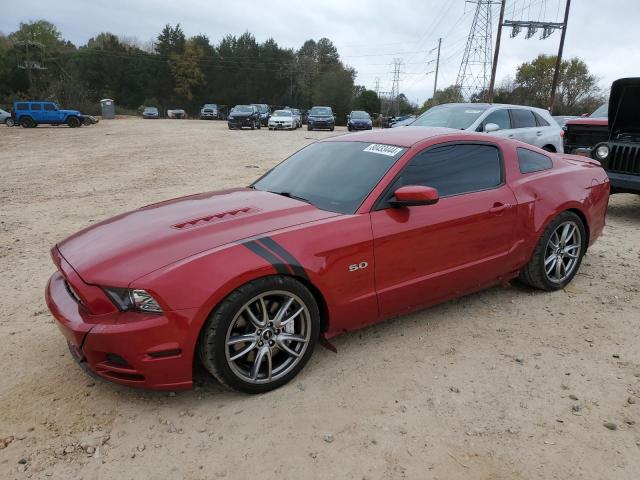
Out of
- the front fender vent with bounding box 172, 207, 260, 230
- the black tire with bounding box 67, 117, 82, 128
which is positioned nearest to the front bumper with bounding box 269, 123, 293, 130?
the black tire with bounding box 67, 117, 82, 128

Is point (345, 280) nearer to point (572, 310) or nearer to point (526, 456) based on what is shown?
point (526, 456)

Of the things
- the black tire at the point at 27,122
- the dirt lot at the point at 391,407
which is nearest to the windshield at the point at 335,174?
the dirt lot at the point at 391,407

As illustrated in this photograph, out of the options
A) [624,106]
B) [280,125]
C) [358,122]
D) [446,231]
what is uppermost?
[624,106]

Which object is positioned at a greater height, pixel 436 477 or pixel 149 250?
pixel 149 250

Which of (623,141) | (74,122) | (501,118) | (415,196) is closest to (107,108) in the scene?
(74,122)

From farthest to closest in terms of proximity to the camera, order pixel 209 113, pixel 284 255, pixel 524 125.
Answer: pixel 209 113, pixel 524 125, pixel 284 255

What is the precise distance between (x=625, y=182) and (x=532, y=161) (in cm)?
359

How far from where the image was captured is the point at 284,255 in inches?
110

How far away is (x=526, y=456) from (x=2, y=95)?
73.6 metres

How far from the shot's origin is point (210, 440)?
250 centimetres

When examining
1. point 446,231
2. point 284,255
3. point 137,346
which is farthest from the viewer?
point 446,231

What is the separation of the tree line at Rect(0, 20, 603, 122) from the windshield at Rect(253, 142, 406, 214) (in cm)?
6045

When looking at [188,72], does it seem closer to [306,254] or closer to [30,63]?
[30,63]

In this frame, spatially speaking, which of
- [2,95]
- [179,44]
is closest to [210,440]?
[2,95]
